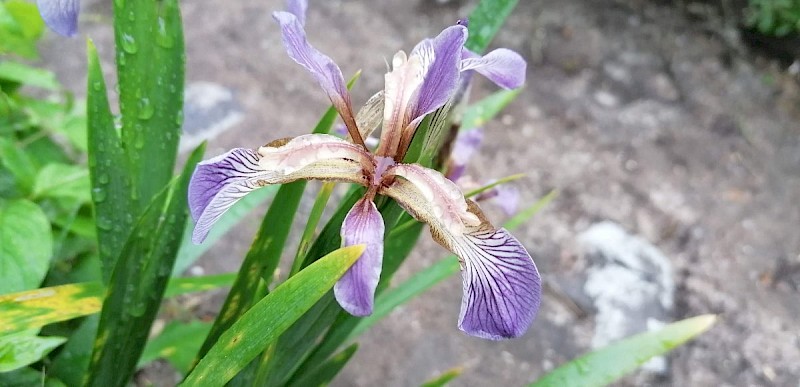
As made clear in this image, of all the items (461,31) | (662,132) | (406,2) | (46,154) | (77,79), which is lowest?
(662,132)

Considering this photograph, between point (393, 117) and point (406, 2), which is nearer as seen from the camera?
point (393, 117)

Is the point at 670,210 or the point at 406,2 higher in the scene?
the point at 406,2

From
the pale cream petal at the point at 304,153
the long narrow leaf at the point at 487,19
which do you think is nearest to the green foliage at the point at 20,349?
the pale cream petal at the point at 304,153

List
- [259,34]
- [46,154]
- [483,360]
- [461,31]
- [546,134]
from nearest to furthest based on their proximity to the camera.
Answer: [461,31] < [46,154] < [483,360] < [546,134] < [259,34]

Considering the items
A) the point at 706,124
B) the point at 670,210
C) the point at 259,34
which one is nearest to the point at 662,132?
the point at 706,124

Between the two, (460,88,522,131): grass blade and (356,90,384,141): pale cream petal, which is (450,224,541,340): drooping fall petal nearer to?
(356,90,384,141): pale cream petal

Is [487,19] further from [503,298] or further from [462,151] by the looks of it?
[503,298]

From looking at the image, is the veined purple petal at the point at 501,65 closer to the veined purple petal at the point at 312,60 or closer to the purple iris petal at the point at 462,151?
the veined purple petal at the point at 312,60

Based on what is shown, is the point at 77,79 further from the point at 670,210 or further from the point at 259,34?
the point at 670,210
